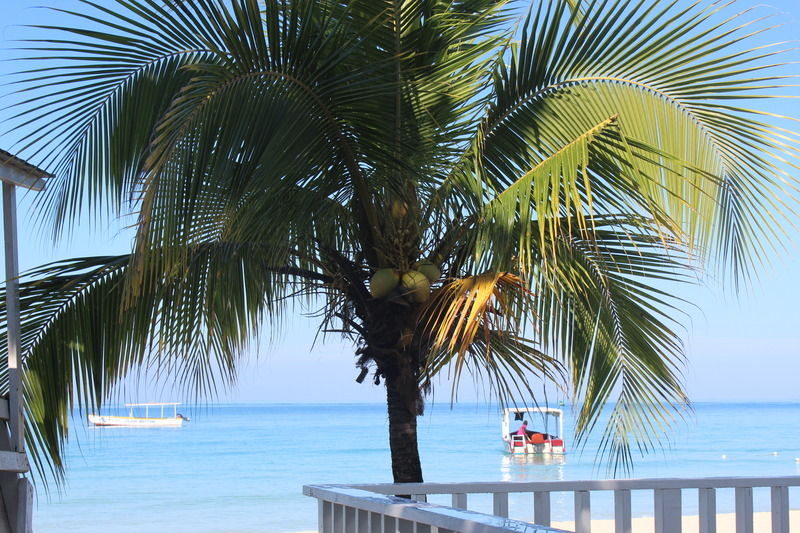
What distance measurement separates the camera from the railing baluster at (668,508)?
333 cm

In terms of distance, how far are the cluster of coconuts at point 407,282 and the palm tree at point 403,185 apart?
1 cm

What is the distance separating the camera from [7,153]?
3.74 m

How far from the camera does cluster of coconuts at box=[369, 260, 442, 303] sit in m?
4.40

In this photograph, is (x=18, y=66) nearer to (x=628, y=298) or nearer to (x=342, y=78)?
(x=342, y=78)

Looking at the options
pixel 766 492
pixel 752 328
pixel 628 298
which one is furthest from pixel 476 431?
Result: pixel 628 298

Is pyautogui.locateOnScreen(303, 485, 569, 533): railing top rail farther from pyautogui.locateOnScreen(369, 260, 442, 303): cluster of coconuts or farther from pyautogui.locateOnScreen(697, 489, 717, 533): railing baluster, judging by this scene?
pyautogui.locateOnScreen(369, 260, 442, 303): cluster of coconuts

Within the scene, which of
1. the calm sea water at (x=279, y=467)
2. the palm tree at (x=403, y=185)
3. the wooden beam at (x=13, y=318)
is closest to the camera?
the wooden beam at (x=13, y=318)

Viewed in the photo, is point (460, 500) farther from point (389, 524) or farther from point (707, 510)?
point (389, 524)

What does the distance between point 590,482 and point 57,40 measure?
2.97m

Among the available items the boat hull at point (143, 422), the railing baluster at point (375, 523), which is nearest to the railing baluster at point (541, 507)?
the railing baluster at point (375, 523)

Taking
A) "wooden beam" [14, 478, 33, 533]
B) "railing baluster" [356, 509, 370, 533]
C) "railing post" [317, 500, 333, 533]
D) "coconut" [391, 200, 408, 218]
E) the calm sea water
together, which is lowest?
the calm sea water

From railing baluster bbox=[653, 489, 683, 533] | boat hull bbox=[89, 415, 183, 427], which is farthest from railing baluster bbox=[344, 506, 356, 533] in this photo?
boat hull bbox=[89, 415, 183, 427]

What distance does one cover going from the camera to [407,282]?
4.41m

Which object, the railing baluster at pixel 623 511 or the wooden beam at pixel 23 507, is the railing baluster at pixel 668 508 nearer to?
the railing baluster at pixel 623 511
